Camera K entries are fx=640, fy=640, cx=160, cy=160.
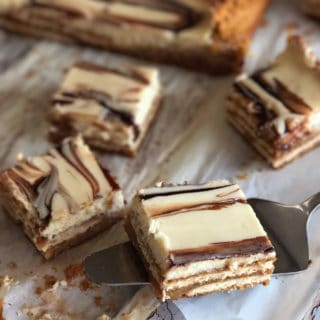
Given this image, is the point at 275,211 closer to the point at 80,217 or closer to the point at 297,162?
the point at 297,162

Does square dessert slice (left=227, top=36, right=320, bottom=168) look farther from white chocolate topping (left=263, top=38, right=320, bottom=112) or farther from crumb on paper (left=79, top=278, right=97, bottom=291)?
crumb on paper (left=79, top=278, right=97, bottom=291)

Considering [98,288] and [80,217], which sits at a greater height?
[80,217]

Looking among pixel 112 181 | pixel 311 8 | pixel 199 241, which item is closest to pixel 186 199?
pixel 199 241

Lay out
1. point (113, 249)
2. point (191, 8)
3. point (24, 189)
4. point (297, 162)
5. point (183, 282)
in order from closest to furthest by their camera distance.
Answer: point (183, 282) < point (113, 249) < point (24, 189) < point (297, 162) < point (191, 8)

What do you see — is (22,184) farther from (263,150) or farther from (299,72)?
(299,72)

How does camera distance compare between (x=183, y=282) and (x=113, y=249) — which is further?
(x=113, y=249)

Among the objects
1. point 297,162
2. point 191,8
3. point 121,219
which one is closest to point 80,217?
point 121,219

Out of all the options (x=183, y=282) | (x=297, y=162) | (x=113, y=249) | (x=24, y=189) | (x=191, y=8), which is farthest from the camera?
(x=191, y=8)
